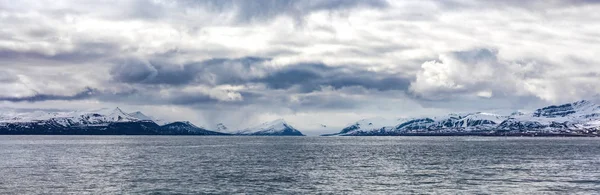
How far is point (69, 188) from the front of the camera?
84.0 m

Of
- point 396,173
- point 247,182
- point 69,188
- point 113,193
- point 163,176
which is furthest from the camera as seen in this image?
point 396,173

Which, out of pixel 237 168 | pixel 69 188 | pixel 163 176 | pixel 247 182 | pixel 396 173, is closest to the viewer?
pixel 69 188

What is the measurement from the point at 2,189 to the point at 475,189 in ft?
219

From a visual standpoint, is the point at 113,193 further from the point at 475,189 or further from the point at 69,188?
the point at 475,189

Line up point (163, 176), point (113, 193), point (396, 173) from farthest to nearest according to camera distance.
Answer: point (396, 173), point (163, 176), point (113, 193)

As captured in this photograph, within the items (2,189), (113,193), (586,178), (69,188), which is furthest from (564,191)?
(2,189)

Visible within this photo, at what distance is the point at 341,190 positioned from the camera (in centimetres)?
8362

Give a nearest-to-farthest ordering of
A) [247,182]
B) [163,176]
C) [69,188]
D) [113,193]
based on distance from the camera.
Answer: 1. [113,193]
2. [69,188]
3. [247,182]
4. [163,176]

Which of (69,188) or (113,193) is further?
(69,188)

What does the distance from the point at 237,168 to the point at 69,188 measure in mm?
43044

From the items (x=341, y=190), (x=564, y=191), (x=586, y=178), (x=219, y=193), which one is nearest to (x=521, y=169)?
(x=586, y=178)

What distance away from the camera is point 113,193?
259 feet

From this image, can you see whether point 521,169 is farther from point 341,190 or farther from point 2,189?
point 2,189

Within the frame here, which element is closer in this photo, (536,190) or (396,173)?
(536,190)
